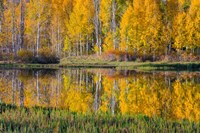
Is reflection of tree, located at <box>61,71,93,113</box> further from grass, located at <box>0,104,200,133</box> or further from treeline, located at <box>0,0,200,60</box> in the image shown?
treeline, located at <box>0,0,200,60</box>

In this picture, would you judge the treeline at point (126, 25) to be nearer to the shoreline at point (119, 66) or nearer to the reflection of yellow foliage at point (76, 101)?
the shoreline at point (119, 66)

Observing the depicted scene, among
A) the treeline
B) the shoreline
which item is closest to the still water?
the shoreline

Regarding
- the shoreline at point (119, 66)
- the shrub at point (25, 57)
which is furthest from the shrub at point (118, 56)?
the shrub at point (25, 57)

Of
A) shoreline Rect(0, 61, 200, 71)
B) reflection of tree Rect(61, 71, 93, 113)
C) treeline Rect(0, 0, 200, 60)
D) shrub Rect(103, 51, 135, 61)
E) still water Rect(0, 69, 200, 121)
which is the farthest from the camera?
treeline Rect(0, 0, 200, 60)

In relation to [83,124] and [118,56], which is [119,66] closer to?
[118,56]

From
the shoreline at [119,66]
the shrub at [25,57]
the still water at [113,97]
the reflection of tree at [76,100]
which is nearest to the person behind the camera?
the still water at [113,97]

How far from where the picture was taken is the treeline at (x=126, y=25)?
1917 inches

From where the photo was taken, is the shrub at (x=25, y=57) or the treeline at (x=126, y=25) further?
the treeline at (x=126, y=25)

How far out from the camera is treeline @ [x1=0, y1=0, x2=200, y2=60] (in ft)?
160

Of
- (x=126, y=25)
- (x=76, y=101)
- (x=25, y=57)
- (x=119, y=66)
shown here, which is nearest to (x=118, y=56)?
(x=119, y=66)

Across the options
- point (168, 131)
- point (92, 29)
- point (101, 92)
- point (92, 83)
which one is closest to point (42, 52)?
point (92, 29)

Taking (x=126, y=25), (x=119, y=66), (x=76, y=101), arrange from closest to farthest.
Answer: (x=76, y=101) → (x=119, y=66) → (x=126, y=25)

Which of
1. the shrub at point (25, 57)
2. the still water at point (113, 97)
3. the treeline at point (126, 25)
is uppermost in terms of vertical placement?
the treeline at point (126, 25)

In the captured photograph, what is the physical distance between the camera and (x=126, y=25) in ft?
159
